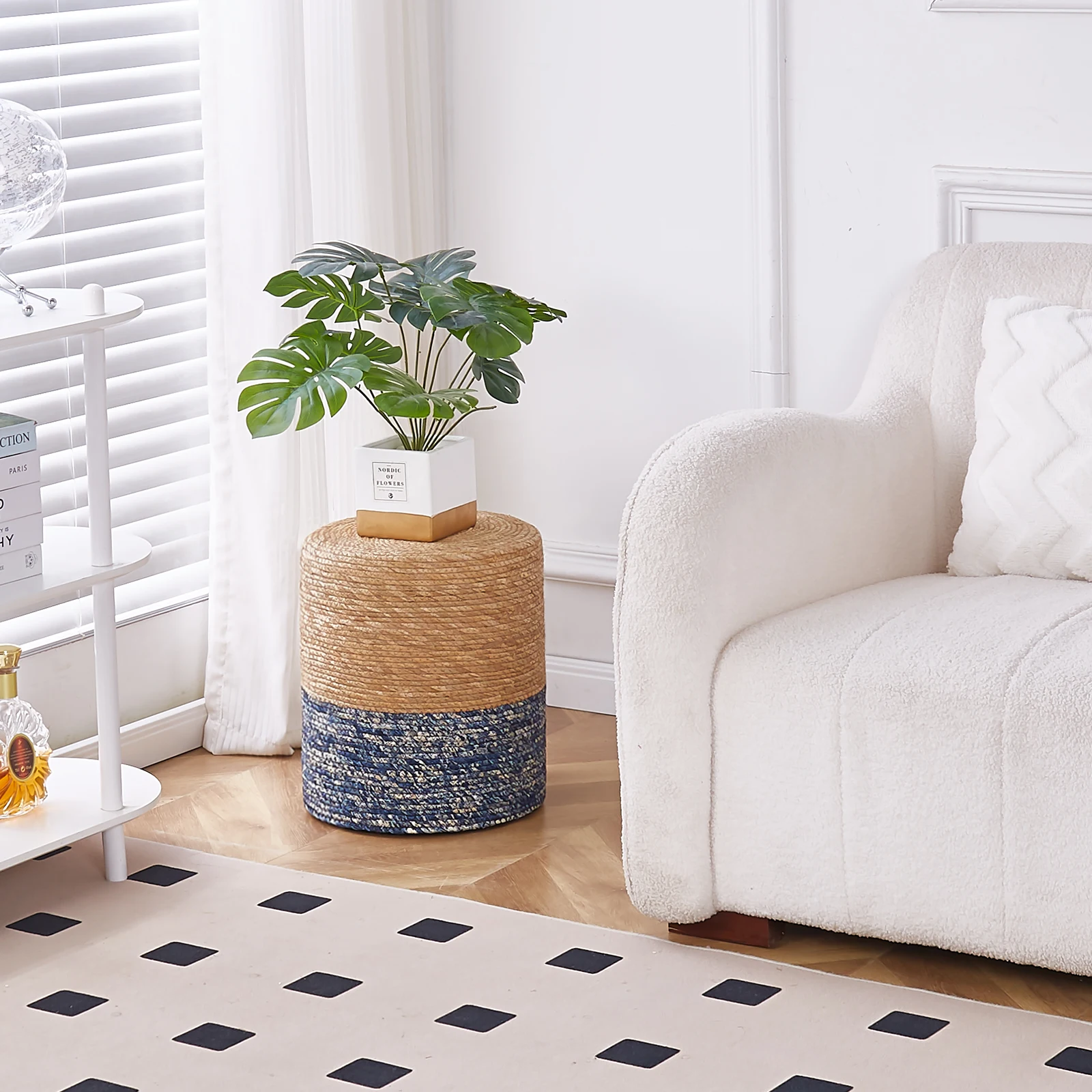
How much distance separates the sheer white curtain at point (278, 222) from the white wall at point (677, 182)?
18 centimetres

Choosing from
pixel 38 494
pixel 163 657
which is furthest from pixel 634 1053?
pixel 163 657

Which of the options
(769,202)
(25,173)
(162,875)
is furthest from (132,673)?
(769,202)

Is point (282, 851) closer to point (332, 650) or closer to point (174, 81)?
point (332, 650)

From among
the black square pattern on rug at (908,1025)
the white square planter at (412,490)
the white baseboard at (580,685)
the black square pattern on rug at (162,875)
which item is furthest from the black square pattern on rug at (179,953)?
the white baseboard at (580,685)

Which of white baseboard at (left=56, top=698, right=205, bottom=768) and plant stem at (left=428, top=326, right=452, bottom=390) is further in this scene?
white baseboard at (left=56, top=698, right=205, bottom=768)

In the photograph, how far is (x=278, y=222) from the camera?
2.94 m

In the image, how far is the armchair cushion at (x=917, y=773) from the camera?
2.03 meters

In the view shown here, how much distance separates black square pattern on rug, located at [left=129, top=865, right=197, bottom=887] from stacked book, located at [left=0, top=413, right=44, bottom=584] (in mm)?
460

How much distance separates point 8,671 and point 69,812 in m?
0.22

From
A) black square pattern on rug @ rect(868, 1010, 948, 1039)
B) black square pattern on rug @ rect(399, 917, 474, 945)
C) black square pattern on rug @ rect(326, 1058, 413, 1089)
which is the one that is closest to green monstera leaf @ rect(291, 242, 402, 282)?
black square pattern on rug @ rect(399, 917, 474, 945)

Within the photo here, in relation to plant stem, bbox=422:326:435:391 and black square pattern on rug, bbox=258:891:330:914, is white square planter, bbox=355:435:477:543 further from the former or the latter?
black square pattern on rug, bbox=258:891:330:914

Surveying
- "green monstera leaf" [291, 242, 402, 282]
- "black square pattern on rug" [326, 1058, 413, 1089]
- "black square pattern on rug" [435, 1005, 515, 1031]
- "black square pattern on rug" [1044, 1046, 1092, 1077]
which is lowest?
"black square pattern on rug" [1044, 1046, 1092, 1077]

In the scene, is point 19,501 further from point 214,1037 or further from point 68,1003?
point 214,1037

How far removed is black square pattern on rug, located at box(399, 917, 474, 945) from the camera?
2.33 m
